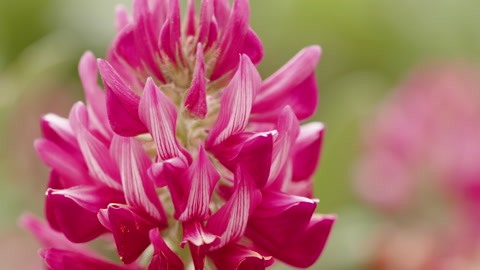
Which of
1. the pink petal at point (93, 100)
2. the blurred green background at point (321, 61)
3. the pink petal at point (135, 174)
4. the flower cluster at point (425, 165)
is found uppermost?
the pink petal at point (93, 100)

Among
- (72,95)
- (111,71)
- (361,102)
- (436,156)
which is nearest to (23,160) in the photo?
(72,95)

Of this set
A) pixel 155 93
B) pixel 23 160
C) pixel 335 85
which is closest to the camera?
pixel 155 93

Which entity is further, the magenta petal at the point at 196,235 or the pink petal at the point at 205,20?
the pink petal at the point at 205,20

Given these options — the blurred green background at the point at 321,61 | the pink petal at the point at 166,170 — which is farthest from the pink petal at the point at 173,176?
the blurred green background at the point at 321,61

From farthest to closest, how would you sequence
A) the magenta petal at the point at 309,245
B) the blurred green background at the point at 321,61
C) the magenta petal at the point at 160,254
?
the blurred green background at the point at 321,61, the magenta petal at the point at 309,245, the magenta petal at the point at 160,254

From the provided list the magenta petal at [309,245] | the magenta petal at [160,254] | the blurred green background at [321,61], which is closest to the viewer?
the magenta petal at [160,254]

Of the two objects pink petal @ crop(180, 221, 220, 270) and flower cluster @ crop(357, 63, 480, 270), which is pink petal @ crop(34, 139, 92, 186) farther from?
flower cluster @ crop(357, 63, 480, 270)

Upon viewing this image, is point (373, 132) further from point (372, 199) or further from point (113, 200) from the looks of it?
point (113, 200)

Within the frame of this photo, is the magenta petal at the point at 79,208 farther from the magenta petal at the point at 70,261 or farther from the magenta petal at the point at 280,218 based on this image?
the magenta petal at the point at 280,218
